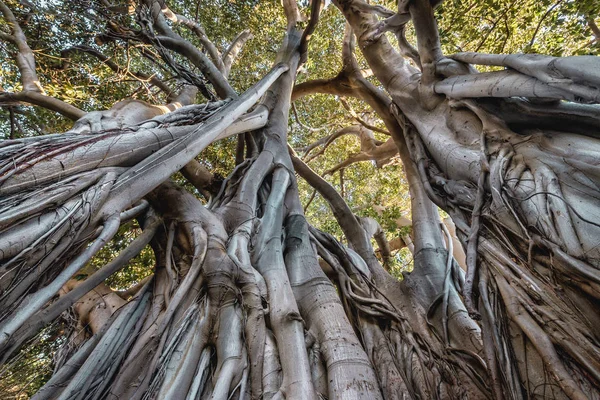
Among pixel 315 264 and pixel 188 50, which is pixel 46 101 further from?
pixel 315 264

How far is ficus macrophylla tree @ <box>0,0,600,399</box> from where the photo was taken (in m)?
1.22

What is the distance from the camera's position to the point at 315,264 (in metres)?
2.17

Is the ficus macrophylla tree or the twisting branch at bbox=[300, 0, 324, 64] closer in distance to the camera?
the ficus macrophylla tree

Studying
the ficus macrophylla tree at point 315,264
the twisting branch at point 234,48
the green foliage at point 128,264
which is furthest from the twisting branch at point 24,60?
the twisting branch at point 234,48

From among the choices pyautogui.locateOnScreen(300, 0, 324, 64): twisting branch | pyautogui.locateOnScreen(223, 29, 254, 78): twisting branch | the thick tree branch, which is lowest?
the thick tree branch

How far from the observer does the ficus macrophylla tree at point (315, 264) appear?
122cm

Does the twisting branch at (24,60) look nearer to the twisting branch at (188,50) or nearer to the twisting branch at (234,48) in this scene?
the twisting branch at (188,50)

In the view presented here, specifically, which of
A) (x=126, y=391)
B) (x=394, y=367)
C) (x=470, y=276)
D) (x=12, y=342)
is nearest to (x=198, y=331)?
(x=126, y=391)

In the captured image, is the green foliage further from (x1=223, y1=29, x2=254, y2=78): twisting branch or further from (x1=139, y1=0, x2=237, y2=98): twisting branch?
(x1=223, y1=29, x2=254, y2=78): twisting branch

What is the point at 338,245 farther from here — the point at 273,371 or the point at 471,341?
the point at 273,371

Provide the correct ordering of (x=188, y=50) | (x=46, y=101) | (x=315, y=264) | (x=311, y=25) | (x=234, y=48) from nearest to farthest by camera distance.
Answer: (x=315, y=264)
(x=46, y=101)
(x=188, y=50)
(x=311, y=25)
(x=234, y=48)

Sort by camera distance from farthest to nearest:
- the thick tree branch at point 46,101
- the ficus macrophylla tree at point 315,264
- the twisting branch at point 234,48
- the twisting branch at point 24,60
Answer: the twisting branch at point 234,48
the twisting branch at point 24,60
the thick tree branch at point 46,101
the ficus macrophylla tree at point 315,264

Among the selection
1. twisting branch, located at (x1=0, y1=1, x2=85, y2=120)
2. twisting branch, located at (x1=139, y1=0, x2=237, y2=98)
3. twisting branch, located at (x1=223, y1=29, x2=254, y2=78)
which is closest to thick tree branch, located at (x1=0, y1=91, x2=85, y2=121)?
twisting branch, located at (x1=0, y1=1, x2=85, y2=120)

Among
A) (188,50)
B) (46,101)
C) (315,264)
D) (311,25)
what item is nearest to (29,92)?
(46,101)
